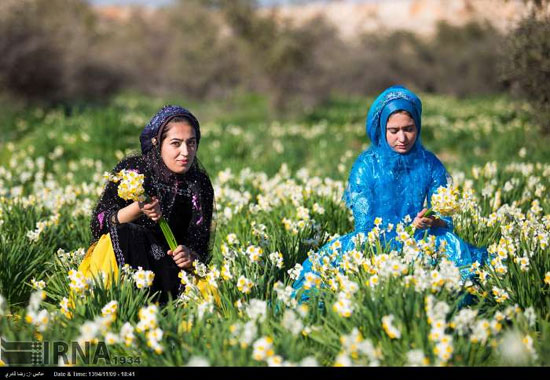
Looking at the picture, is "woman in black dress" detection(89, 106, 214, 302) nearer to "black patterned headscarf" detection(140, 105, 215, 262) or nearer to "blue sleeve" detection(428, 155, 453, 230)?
"black patterned headscarf" detection(140, 105, 215, 262)

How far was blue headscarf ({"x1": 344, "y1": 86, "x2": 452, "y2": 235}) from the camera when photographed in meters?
3.77

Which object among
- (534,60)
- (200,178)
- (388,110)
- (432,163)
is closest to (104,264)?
(200,178)

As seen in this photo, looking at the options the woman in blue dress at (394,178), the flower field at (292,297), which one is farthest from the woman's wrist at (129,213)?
the woman in blue dress at (394,178)

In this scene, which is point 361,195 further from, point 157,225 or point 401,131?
point 157,225

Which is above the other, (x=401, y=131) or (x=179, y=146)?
(x=401, y=131)

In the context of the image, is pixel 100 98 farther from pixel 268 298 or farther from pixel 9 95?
pixel 268 298


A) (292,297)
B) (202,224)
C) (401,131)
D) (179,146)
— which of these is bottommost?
(292,297)

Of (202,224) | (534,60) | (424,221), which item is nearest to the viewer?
(424,221)

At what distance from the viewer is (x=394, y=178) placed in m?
3.78

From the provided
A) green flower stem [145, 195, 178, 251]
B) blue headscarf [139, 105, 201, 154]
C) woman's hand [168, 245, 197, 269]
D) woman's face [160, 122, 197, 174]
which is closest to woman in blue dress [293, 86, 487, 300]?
woman's hand [168, 245, 197, 269]

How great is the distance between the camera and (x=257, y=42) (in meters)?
18.6

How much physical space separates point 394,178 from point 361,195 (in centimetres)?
25
